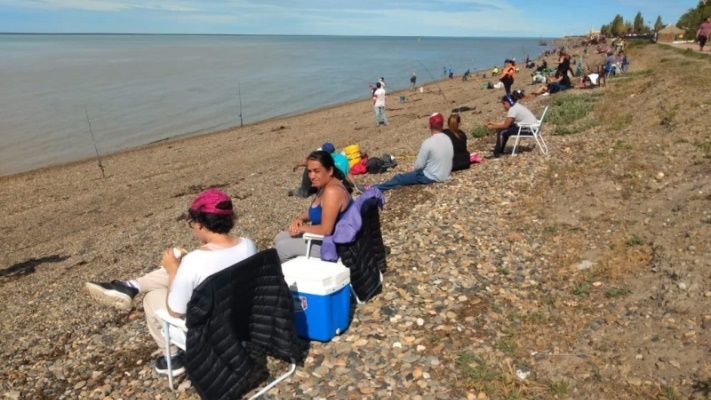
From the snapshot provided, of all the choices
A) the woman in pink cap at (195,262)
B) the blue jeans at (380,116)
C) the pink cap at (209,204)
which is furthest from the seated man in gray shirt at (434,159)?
the blue jeans at (380,116)

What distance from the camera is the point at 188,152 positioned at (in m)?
20.7

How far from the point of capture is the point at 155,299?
13.4 feet

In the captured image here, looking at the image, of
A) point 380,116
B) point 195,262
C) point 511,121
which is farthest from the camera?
point 380,116

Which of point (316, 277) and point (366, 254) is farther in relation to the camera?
point (366, 254)

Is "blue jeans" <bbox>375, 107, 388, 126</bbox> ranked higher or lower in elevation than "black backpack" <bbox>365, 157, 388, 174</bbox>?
lower

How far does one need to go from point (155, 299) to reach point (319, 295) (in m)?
1.32

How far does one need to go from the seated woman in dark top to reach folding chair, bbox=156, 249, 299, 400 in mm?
7065

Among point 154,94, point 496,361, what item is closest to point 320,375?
point 496,361

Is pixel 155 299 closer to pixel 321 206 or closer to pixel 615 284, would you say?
pixel 321 206

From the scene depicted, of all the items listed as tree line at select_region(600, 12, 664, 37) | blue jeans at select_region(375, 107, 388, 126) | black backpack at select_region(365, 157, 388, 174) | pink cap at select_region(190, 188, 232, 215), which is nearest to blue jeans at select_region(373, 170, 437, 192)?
black backpack at select_region(365, 157, 388, 174)

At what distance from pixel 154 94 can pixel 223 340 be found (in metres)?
38.6

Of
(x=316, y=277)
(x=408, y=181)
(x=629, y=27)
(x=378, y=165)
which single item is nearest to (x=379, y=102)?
(x=378, y=165)

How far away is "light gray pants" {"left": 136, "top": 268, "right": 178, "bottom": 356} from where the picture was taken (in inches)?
160

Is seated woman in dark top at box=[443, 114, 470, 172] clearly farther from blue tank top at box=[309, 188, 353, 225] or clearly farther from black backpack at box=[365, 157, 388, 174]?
blue tank top at box=[309, 188, 353, 225]
